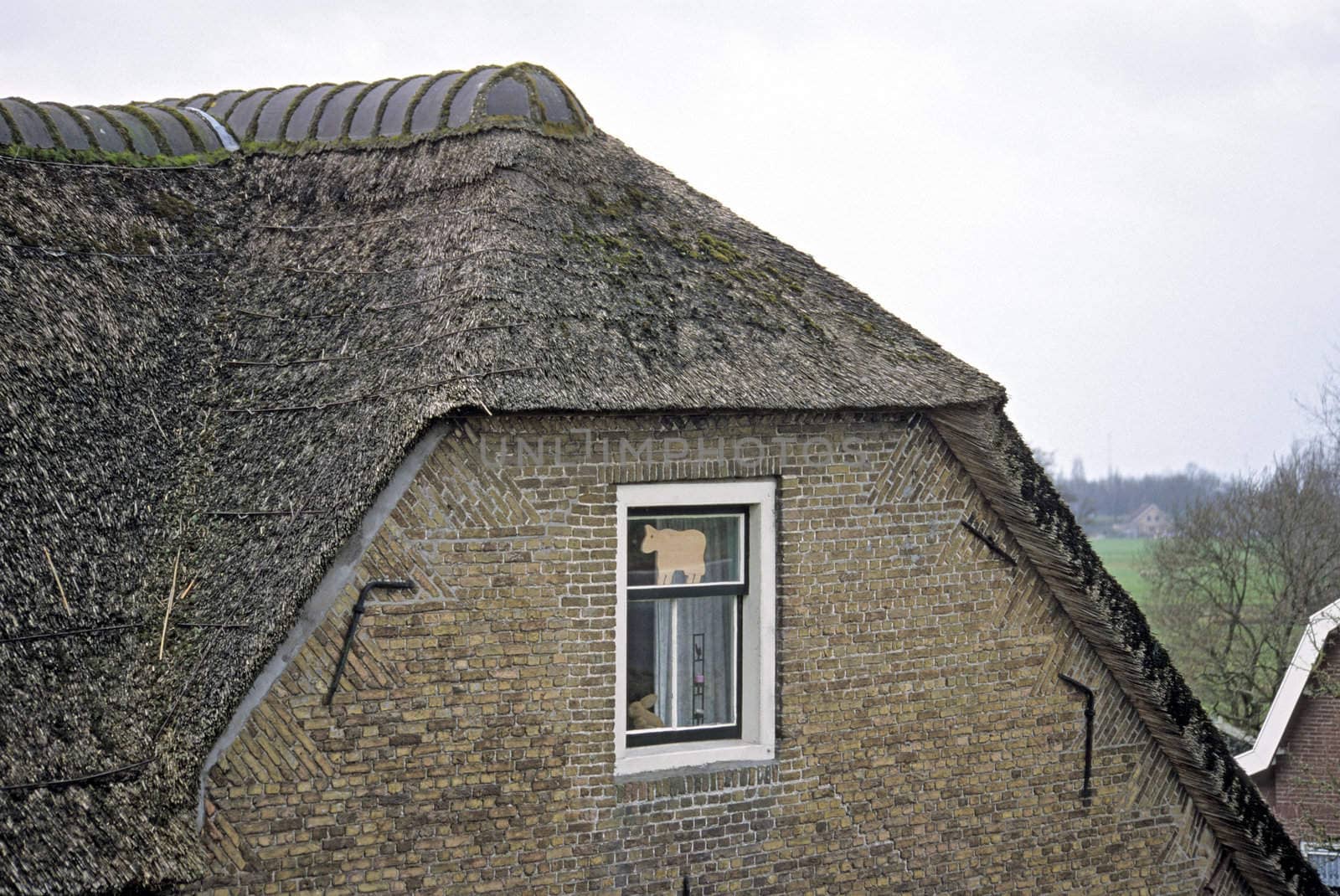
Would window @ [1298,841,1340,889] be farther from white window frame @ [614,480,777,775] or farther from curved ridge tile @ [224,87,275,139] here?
curved ridge tile @ [224,87,275,139]

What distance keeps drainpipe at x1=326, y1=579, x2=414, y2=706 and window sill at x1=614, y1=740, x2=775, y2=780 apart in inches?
70.5

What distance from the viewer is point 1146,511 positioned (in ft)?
268

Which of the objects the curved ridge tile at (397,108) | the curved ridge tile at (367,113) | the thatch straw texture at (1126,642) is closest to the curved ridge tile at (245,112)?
the curved ridge tile at (367,113)

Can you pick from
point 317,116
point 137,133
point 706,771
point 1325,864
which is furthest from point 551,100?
point 1325,864

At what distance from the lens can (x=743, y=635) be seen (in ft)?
31.6

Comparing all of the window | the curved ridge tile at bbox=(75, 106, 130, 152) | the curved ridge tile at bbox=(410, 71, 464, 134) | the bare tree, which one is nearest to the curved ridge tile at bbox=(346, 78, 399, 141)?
the curved ridge tile at bbox=(410, 71, 464, 134)

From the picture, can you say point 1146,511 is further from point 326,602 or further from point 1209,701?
point 326,602

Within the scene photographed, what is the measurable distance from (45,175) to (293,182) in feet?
6.02

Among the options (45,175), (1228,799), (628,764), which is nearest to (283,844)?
(628,764)

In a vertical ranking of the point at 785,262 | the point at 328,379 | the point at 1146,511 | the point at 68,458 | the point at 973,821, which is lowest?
the point at 973,821

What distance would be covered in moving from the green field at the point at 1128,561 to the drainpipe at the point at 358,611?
2717cm

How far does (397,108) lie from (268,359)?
9.83 ft

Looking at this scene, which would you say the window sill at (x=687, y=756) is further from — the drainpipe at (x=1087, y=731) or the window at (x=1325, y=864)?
the window at (x=1325, y=864)

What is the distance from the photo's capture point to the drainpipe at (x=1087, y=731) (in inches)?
416
